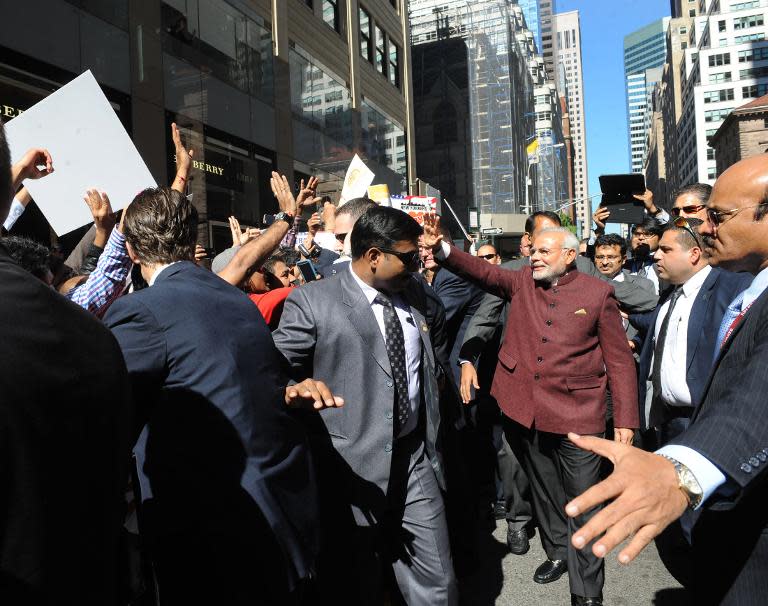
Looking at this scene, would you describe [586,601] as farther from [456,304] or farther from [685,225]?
[685,225]

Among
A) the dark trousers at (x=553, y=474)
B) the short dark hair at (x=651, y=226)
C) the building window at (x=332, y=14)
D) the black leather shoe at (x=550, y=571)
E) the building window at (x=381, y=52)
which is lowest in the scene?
the black leather shoe at (x=550, y=571)

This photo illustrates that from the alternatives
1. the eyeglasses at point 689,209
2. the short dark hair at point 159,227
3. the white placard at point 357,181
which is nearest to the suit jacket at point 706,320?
the eyeglasses at point 689,209

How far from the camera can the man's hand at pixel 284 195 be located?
3484 mm

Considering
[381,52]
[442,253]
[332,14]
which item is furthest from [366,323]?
[381,52]

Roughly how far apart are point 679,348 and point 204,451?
3.07m

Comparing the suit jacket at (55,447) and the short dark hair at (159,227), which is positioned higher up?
the short dark hair at (159,227)

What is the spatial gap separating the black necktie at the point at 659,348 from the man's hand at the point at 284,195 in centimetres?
254

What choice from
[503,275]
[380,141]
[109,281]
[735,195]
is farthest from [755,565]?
[380,141]

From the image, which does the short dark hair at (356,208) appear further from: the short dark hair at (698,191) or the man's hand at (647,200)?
the man's hand at (647,200)

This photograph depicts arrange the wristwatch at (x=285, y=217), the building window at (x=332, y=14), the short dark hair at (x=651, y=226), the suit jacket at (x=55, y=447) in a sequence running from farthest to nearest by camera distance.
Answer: the building window at (x=332, y=14), the short dark hair at (x=651, y=226), the wristwatch at (x=285, y=217), the suit jacket at (x=55, y=447)

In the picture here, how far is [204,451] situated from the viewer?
2125 mm

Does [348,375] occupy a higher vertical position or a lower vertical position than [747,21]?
Answer: lower

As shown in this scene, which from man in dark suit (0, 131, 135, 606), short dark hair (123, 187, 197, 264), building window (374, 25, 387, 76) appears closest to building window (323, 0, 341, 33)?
building window (374, 25, 387, 76)

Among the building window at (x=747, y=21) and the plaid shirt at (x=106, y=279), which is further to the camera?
the building window at (x=747, y=21)
